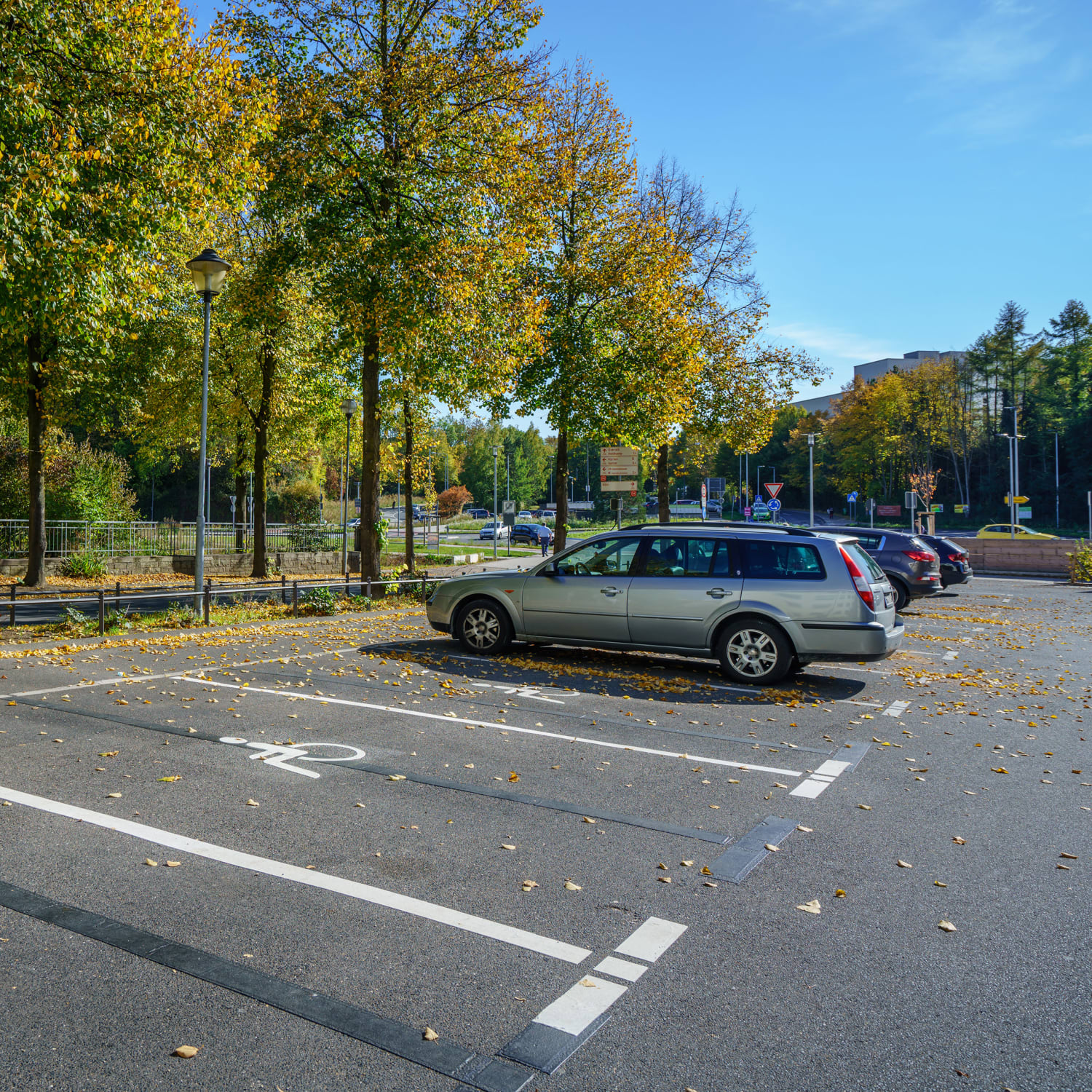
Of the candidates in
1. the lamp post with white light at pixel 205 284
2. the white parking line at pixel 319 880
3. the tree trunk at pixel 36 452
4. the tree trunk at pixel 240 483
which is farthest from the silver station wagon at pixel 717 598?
the tree trunk at pixel 240 483

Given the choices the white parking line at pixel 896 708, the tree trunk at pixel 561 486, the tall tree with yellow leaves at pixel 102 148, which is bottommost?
the white parking line at pixel 896 708

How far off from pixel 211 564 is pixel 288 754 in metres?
25.3

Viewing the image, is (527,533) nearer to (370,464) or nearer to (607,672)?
(370,464)

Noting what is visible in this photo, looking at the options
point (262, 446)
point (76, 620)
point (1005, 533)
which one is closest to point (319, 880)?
point (76, 620)

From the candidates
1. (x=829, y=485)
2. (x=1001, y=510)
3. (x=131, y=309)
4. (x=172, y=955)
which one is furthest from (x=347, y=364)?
(x=829, y=485)

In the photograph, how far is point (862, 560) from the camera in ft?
31.5

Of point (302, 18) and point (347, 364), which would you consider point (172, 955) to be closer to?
point (302, 18)

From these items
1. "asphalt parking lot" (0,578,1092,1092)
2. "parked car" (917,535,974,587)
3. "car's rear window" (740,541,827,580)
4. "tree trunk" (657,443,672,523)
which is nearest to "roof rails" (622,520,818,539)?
"car's rear window" (740,541,827,580)

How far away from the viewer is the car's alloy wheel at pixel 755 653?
9.42 metres

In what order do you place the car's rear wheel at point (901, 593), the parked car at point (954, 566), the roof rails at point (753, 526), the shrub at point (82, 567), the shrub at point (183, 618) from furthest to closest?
the shrub at point (82, 567) → the parked car at point (954, 566) → the car's rear wheel at point (901, 593) → the shrub at point (183, 618) → the roof rails at point (753, 526)

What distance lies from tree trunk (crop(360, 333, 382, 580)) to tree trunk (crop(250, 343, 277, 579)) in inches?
314

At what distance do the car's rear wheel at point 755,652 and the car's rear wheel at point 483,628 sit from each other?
279 cm

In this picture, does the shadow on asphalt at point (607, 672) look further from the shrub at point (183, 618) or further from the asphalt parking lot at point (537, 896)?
the shrub at point (183, 618)

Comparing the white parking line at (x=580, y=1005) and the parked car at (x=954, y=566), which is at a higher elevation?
the parked car at (x=954, y=566)
